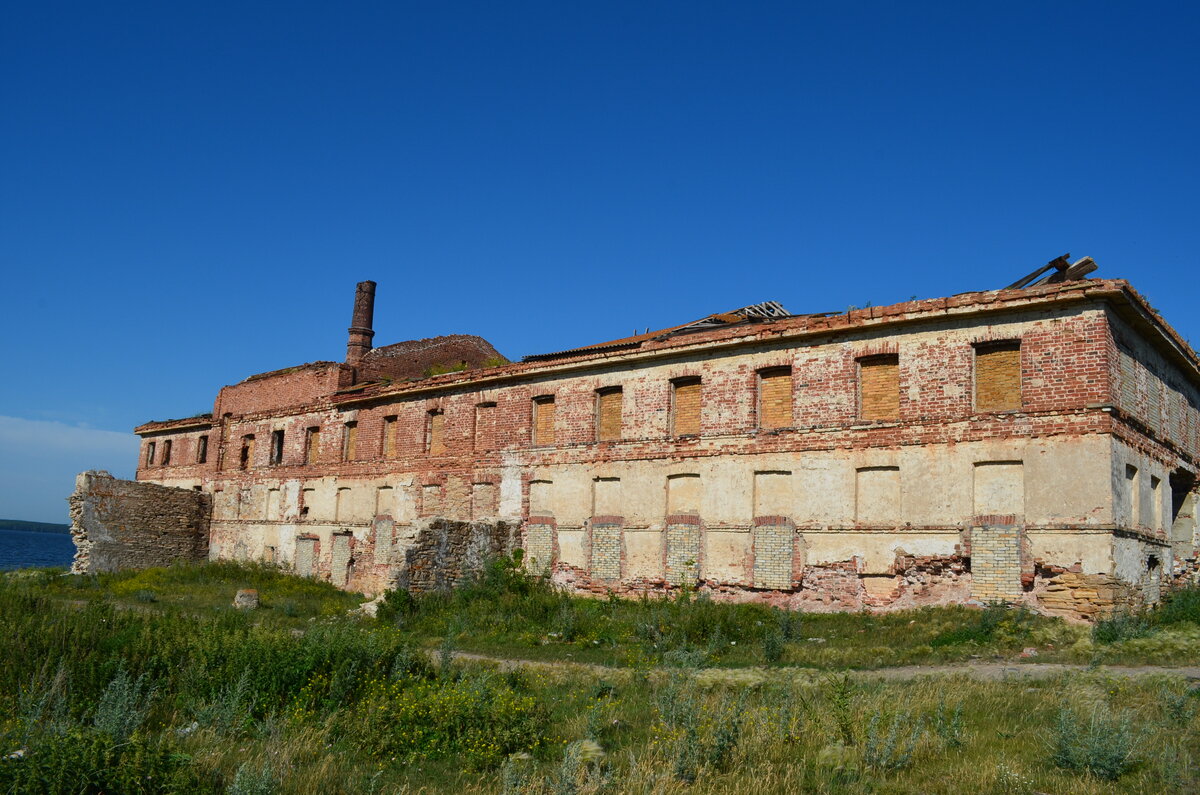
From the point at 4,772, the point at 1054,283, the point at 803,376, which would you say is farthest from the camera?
the point at 803,376

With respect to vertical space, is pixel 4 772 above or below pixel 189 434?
below

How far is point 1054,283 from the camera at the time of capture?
16266 mm

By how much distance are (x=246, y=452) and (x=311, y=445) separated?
4.82m

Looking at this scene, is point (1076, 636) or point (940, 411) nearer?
point (1076, 636)

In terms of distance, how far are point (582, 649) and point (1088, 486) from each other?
9.29m

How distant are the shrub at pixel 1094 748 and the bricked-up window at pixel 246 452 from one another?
31.9 m

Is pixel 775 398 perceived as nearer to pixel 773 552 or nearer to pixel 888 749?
pixel 773 552

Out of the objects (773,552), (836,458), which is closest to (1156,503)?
(836,458)

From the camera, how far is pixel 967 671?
12.4 metres

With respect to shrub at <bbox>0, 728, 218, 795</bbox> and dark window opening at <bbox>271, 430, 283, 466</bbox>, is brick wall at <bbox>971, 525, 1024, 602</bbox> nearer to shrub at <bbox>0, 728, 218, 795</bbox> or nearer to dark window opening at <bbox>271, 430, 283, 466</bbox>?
shrub at <bbox>0, 728, 218, 795</bbox>

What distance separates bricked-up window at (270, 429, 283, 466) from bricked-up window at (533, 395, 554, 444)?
1358 centimetres

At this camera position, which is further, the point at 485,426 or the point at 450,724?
Result: the point at 485,426

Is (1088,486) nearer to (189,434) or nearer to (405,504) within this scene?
(405,504)

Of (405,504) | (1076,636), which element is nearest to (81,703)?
(1076,636)
